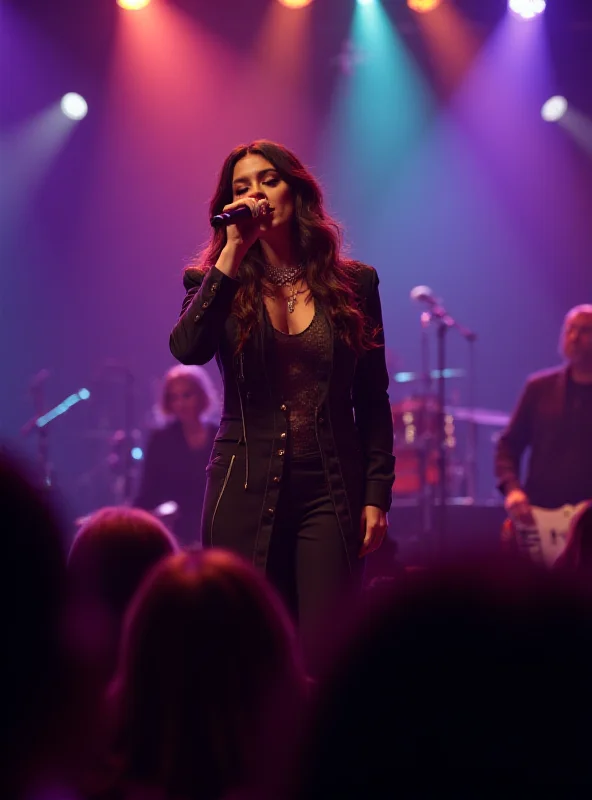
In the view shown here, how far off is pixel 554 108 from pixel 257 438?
364 inches

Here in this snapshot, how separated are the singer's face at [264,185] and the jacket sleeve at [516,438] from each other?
3654 millimetres

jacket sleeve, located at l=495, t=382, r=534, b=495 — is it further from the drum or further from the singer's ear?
A: the singer's ear

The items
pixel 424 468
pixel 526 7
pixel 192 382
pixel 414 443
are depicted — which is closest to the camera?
pixel 192 382

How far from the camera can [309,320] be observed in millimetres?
2975

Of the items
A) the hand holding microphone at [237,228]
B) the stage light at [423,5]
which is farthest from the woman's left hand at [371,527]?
the stage light at [423,5]

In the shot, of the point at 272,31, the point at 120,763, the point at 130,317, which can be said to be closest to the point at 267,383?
the point at 120,763

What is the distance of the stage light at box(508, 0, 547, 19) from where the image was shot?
33.3 feet

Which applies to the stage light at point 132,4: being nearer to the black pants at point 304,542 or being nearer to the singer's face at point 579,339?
the singer's face at point 579,339

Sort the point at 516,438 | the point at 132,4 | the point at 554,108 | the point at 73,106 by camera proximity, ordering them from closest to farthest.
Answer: the point at 516,438 → the point at 132,4 → the point at 73,106 → the point at 554,108

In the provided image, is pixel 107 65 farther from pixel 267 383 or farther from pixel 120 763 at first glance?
pixel 120 763

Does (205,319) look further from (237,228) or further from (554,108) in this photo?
(554,108)

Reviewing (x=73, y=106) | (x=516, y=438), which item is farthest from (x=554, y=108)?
(x=516, y=438)

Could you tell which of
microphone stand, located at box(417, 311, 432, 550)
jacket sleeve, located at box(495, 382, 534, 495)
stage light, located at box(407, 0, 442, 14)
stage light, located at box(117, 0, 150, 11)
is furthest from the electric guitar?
stage light, located at box(117, 0, 150, 11)

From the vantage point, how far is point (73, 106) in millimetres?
10719
